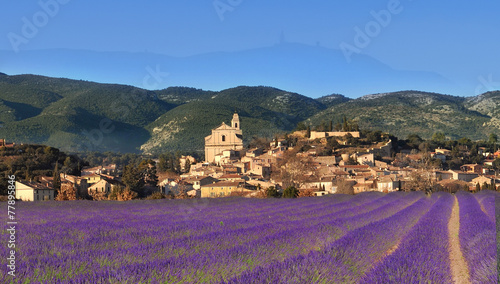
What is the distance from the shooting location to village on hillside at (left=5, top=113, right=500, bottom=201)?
40031 millimetres

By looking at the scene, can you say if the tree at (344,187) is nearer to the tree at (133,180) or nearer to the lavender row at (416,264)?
the tree at (133,180)

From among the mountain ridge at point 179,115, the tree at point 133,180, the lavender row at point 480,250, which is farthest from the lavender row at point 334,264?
the mountain ridge at point 179,115

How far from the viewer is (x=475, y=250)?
8984 millimetres

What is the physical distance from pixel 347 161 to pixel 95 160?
53.7 metres

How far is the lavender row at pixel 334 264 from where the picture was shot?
586 cm

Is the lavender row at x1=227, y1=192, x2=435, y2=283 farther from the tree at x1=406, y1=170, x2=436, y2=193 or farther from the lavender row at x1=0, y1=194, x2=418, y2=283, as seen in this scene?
the tree at x1=406, y1=170, x2=436, y2=193

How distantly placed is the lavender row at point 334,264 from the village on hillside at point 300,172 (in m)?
21.9

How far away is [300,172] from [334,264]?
138 feet

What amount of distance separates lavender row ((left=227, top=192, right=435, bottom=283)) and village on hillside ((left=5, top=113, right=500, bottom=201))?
21893 millimetres

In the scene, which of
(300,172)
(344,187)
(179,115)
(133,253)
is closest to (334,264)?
(133,253)

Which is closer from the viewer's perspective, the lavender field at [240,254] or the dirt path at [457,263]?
the lavender field at [240,254]

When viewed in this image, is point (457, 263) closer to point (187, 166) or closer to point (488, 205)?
point (488, 205)

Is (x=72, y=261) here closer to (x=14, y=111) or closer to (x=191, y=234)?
(x=191, y=234)

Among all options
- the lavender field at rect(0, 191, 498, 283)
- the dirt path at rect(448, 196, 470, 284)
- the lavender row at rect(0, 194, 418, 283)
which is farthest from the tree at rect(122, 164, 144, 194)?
the dirt path at rect(448, 196, 470, 284)
